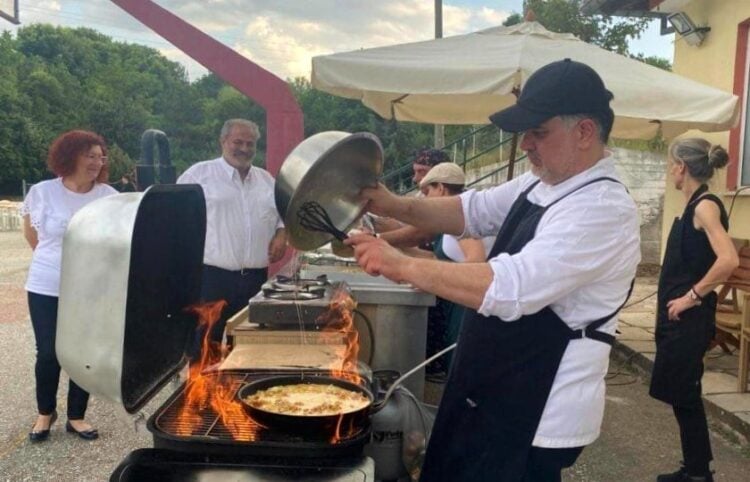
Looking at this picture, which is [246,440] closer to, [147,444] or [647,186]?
[147,444]

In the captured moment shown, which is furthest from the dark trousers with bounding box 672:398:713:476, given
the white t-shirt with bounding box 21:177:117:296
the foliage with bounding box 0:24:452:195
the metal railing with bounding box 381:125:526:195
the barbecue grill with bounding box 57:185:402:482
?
the foliage with bounding box 0:24:452:195

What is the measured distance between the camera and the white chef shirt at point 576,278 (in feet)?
4.65

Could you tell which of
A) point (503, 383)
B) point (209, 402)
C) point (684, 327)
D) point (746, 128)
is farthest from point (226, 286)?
point (746, 128)

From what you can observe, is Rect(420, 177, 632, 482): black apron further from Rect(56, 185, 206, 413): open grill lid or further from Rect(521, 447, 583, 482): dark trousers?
Rect(56, 185, 206, 413): open grill lid

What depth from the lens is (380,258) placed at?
1.55 metres

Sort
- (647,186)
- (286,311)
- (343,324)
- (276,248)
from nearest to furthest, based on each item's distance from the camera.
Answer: (286,311)
(343,324)
(276,248)
(647,186)

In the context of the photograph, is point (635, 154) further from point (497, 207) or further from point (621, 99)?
point (497, 207)

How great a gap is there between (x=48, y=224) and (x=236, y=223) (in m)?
1.18

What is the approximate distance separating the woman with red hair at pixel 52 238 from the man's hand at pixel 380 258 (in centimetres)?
267

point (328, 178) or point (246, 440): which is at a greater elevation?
point (328, 178)

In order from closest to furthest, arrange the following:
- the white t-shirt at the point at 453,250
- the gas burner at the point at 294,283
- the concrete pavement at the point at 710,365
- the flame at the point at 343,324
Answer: the flame at the point at 343,324
the gas burner at the point at 294,283
the white t-shirt at the point at 453,250
the concrete pavement at the point at 710,365

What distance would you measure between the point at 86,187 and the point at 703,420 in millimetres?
3763

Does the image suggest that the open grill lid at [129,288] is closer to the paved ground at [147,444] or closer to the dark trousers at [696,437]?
the paved ground at [147,444]

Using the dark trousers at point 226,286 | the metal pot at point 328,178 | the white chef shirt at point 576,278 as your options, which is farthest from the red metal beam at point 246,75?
the white chef shirt at point 576,278
